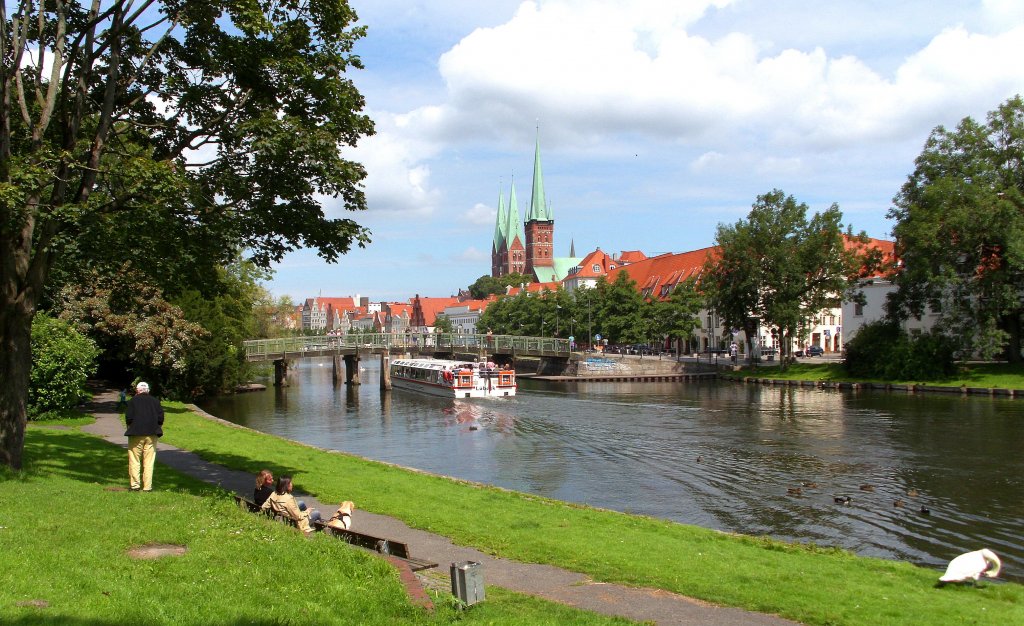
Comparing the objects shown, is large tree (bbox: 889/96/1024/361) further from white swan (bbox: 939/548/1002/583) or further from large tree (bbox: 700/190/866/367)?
white swan (bbox: 939/548/1002/583)

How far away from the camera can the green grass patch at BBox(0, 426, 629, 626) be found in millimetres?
7301

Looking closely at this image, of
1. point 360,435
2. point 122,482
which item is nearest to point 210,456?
point 122,482

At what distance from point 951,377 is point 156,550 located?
62.4m

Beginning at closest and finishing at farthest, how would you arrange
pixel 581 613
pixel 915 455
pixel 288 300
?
pixel 581 613
pixel 915 455
pixel 288 300

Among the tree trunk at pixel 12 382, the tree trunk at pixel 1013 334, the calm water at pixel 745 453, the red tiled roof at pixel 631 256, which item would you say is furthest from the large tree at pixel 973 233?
the red tiled roof at pixel 631 256

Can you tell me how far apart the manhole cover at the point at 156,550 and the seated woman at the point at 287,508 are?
2.07 meters

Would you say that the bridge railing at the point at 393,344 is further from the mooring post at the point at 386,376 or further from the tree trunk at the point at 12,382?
the tree trunk at the point at 12,382

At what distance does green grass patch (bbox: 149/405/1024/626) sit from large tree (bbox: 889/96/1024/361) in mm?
49945

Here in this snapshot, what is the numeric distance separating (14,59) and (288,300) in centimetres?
7198

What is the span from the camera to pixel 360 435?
40.2m

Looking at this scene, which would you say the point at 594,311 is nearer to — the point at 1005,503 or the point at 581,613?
the point at 1005,503

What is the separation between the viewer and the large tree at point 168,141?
572 inches

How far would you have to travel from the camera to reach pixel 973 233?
58.5 metres

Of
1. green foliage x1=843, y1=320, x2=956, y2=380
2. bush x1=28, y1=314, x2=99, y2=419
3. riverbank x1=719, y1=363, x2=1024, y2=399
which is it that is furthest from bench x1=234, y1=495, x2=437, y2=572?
green foliage x1=843, y1=320, x2=956, y2=380
